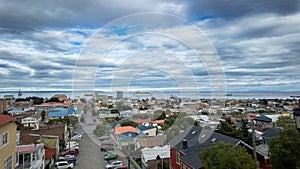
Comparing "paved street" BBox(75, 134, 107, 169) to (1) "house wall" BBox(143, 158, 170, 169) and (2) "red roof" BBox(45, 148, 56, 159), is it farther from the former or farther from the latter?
(1) "house wall" BBox(143, 158, 170, 169)

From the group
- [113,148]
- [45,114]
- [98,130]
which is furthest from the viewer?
[45,114]

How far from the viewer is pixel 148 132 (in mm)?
17281

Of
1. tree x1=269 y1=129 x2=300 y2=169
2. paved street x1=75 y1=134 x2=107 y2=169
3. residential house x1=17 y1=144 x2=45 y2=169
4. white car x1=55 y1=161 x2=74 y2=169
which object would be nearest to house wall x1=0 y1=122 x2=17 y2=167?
residential house x1=17 y1=144 x2=45 y2=169

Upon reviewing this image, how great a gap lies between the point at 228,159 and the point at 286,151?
1765mm

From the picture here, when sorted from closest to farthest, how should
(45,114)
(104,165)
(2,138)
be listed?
(2,138) → (104,165) → (45,114)

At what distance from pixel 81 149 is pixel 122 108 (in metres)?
23.0

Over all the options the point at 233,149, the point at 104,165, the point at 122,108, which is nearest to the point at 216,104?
the point at 122,108

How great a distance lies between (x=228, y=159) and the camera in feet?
17.2

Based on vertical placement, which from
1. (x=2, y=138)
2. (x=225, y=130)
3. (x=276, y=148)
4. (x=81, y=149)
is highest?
(x=2, y=138)

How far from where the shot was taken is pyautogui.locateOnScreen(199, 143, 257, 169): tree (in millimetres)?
5145

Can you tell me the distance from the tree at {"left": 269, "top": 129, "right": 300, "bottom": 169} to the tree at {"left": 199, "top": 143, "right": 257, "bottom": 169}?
1085mm

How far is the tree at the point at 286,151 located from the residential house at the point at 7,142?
23.7ft

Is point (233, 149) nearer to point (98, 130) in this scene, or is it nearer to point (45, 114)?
A: point (98, 130)

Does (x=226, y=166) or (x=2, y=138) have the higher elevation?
(x=2, y=138)
